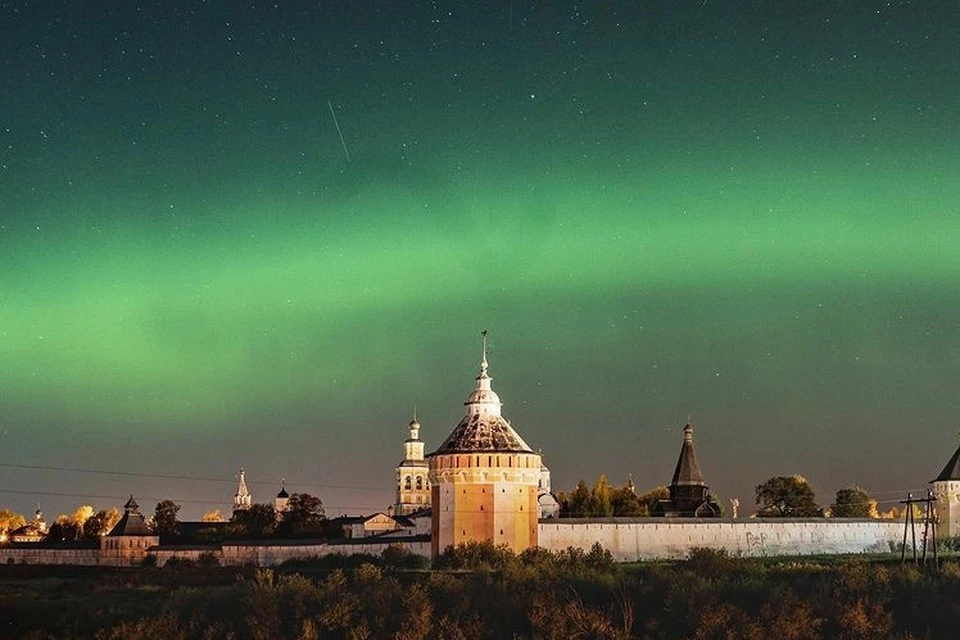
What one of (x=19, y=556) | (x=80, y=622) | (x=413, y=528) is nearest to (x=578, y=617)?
(x=80, y=622)

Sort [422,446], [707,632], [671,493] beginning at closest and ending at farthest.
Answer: [707,632] < [671,493] < [422,446]

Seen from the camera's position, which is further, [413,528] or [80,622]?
[413,528]

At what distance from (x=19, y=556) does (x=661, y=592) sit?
57143 mm

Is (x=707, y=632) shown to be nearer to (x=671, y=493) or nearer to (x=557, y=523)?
(x=557, y=523)

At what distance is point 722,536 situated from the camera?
7025 centimetres

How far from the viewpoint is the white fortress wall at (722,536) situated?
65.4m

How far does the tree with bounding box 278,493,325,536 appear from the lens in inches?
3536

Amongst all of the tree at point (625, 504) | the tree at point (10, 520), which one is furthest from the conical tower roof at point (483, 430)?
the tree at point (10, 520)

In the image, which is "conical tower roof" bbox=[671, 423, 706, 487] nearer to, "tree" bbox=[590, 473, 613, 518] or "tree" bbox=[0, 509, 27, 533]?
"tree" bbox=[590, 473, 613, 518]

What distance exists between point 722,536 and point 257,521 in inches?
1492

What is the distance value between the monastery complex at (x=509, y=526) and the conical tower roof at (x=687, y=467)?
0.06 m

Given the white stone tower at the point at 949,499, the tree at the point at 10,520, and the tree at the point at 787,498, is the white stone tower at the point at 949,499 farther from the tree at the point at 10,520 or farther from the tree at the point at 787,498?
the tree at the point at 10,520

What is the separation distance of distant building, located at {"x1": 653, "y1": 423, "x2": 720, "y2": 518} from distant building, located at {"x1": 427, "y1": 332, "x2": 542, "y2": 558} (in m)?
26.6

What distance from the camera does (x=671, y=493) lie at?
8875 cm
